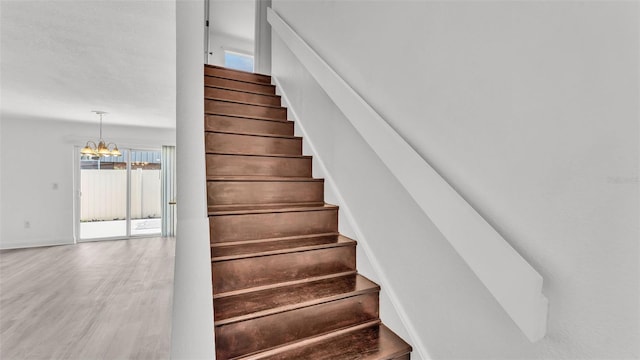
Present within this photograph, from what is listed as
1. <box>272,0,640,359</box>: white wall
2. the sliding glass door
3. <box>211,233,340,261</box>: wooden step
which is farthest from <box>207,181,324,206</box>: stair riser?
the sliding glass door

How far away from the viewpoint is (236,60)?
19.4 ft

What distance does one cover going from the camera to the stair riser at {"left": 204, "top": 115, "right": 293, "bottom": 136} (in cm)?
217

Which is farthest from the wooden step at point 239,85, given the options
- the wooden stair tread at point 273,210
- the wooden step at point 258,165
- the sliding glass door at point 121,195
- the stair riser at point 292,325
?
the sliding glass door at point 121,195

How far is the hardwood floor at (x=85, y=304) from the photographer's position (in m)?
2.46

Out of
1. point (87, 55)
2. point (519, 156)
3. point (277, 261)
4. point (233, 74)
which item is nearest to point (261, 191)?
point (277, 261)

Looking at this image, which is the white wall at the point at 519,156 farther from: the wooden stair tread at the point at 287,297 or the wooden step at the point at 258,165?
the wooden step at the point at 258,165

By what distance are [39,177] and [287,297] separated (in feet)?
22.9

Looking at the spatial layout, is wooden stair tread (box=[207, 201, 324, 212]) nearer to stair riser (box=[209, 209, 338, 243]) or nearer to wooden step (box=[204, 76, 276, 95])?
stair riser (box=[209, 209, 338, 243])

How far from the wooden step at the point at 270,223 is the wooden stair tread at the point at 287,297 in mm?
342

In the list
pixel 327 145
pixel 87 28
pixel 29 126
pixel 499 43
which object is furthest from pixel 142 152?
pixel 499 43

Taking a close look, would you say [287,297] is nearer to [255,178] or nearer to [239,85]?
[255,178]

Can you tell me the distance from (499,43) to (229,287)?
52.9 inches

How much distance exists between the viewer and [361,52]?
153cm

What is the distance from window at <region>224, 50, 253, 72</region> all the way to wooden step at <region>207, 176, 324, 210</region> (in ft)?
15.1
